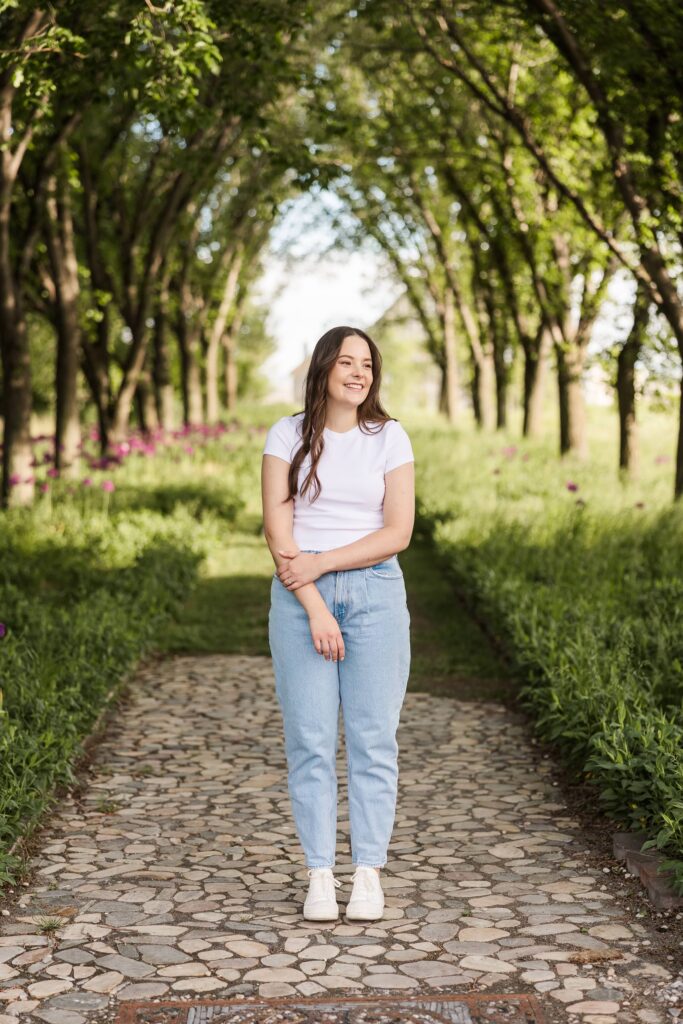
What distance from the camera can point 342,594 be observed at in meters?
4.46

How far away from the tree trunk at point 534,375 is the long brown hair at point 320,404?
63.7 feet

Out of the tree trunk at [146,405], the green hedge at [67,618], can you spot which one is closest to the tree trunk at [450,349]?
the tree trunk at [146,405]

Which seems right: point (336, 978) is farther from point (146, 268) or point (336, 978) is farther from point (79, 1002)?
point (146, 268)

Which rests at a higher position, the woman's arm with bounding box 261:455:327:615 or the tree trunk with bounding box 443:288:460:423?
the tree trunk with bounding box 443:288:460:423

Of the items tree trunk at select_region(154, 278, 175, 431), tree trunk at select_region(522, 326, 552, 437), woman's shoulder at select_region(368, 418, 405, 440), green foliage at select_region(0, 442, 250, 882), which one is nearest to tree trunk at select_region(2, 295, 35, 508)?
green foliage at select_region(0, 442, 250, 882)

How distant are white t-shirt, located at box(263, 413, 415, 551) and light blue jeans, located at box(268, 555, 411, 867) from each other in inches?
5.9

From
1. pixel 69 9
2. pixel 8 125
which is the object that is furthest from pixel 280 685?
pixel 8 125

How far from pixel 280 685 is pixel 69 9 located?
6223 millimetres

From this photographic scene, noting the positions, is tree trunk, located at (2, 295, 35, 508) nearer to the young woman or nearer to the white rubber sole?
the young woman

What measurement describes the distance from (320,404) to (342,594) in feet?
2.31

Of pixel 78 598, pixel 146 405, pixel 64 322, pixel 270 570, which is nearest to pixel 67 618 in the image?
pixel 78 598

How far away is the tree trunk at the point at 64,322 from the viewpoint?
53.5ft

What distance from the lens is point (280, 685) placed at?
180 inches

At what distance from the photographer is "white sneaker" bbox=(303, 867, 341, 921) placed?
451 centimetres
